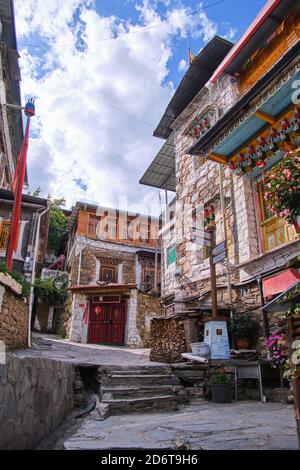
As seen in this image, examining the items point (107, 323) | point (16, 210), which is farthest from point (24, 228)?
point (107, 323)

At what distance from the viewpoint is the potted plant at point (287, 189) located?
3869mm

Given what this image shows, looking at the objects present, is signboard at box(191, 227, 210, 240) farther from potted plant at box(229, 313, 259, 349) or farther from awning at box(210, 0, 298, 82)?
awning at box(210, 0, 298, 82)

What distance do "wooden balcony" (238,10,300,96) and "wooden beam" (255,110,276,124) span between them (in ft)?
5.60

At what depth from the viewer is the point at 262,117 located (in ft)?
24.6

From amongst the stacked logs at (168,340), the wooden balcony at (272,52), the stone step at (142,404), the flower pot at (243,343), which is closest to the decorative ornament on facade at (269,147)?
the wooden balcony at (272,52)

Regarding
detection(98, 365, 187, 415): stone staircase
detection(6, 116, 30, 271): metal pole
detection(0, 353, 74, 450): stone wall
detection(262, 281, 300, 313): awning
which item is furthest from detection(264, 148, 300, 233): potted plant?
detection(6, 116, 30, 271): metal pole

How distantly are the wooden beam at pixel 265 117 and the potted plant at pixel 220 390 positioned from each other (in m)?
5.52

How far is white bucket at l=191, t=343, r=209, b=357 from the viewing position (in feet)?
24.2

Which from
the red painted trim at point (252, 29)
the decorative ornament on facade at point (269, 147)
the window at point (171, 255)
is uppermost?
the red painted trim at point (252, 29)

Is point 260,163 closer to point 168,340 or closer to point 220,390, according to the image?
point 168,340

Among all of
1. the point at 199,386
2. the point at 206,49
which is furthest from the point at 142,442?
the point at 206,49

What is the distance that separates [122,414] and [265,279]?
4101mm

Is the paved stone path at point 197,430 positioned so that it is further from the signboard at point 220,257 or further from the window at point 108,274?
the window at point 108,274
